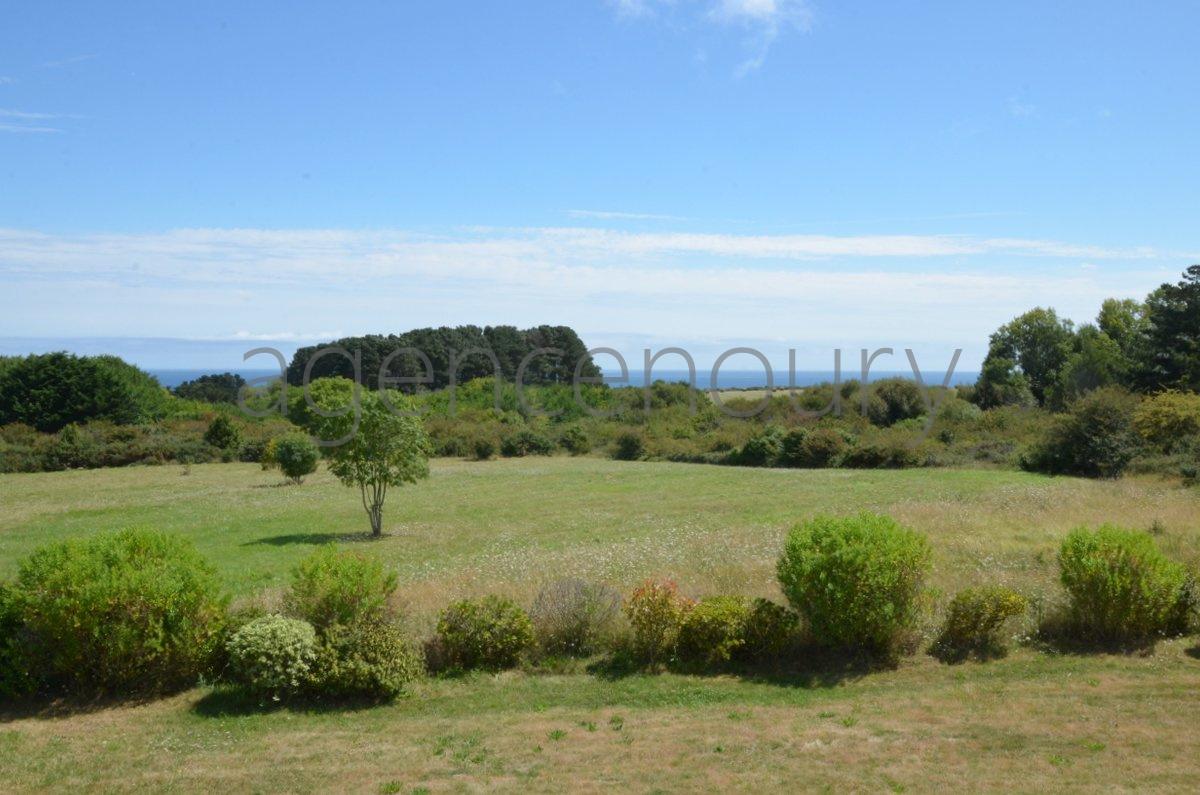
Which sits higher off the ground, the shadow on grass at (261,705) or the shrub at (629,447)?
the shrub at (629,447)

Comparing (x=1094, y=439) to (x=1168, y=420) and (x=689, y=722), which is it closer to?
(x=1168, y=420)

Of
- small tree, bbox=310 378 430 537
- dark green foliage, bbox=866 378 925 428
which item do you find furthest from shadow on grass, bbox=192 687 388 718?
dark green foliage, bbox=866 378 925 428

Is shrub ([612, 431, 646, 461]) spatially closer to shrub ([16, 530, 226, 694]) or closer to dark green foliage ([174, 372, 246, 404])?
shrub ([16, 530, 226, 694])

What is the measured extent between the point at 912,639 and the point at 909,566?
3.65 feet

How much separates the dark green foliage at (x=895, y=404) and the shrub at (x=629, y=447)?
15.5m

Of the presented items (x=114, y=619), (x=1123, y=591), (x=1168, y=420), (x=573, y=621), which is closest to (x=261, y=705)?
(x=114, y=619)

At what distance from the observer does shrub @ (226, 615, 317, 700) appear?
11391mm

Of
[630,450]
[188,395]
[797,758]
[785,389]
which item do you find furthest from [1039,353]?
[188,395]

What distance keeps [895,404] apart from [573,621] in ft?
163

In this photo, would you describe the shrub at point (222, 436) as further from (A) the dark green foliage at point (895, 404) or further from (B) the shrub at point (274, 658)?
(B) the shrub at point (274, 658)

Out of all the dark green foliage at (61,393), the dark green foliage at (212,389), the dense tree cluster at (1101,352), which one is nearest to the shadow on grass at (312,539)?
the dense tree cluster at (1101,352)

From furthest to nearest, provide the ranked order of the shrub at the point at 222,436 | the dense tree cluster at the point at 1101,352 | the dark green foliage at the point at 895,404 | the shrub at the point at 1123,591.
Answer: the dark green foliage at the point at 895,404
the shrub at the point at 222,436
the dense tree cluster at the point at 1101,352
the shrub at the point at 1123,591

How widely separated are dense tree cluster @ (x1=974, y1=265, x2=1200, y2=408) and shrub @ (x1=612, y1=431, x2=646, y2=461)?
25.3 m

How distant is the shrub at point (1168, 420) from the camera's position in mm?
36125
